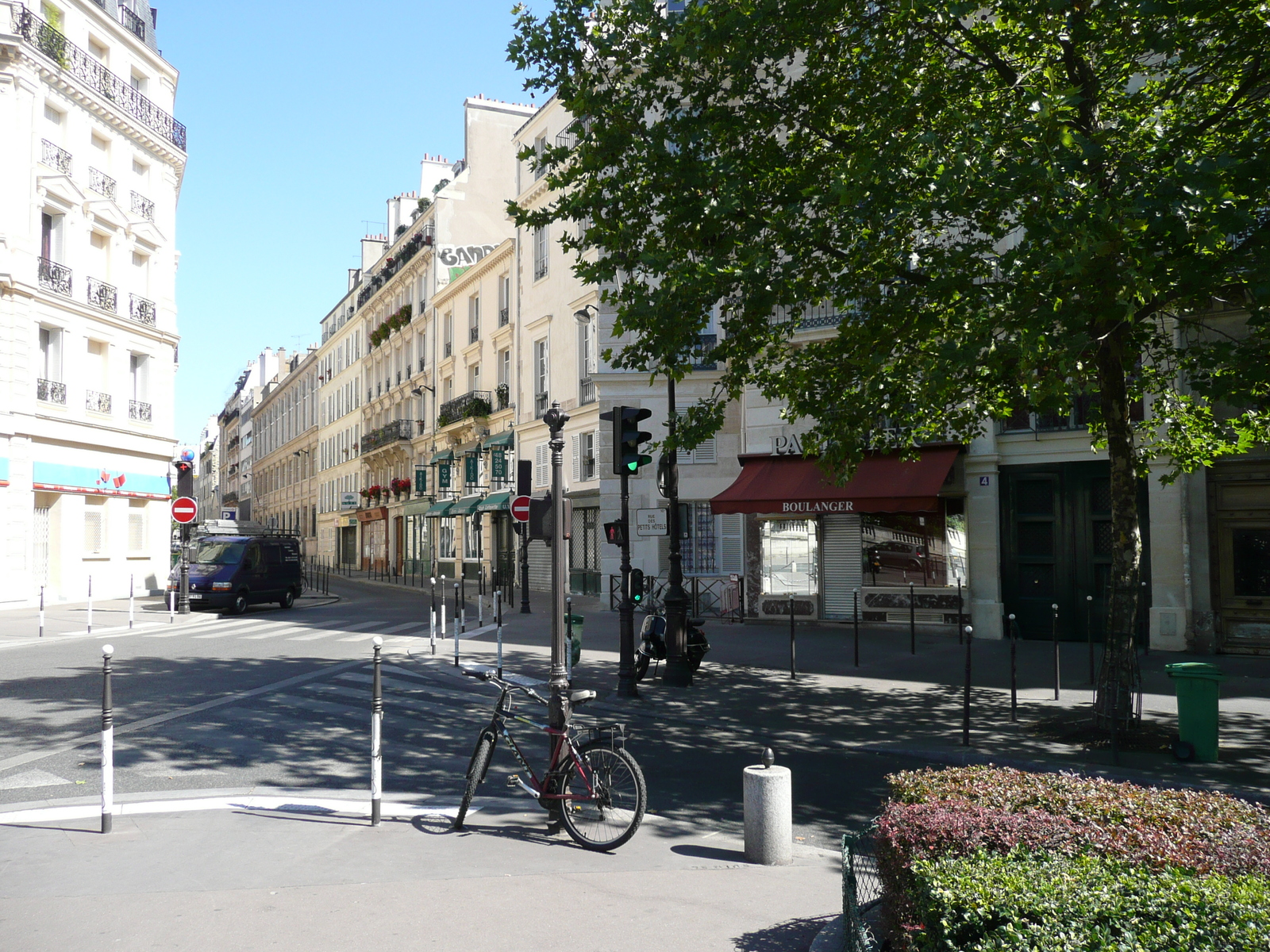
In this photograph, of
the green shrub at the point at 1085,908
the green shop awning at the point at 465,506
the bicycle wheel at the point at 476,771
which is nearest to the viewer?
the green shrub at the point at 1085,908

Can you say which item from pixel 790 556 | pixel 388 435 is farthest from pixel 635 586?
pixel 388 435

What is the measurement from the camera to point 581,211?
10.7 meters

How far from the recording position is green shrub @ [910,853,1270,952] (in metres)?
2.74

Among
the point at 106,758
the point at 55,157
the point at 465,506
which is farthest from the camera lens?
the point at 465,506

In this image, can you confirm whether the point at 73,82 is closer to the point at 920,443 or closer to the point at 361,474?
the point at 920,443

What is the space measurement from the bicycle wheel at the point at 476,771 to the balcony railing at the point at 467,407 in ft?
102

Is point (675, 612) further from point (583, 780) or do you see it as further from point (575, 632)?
point (583, 780)

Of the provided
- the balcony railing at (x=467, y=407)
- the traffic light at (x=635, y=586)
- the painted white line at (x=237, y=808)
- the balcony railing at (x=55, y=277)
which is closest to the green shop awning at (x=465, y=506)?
the balcony railing at (x=467, y=407)

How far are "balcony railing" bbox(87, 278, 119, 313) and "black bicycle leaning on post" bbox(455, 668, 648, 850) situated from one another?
27.0m

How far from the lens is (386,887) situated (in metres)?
5.28

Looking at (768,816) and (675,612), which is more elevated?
(675,612)

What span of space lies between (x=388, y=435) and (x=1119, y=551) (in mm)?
44501

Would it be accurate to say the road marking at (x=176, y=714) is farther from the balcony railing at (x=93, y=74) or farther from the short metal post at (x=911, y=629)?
the balcony railing at (x=93, y=74)

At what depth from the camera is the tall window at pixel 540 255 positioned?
107ft
